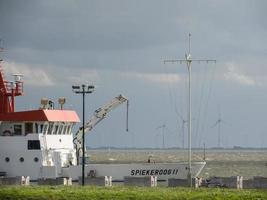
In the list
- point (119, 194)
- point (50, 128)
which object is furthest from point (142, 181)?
point (119, 194)

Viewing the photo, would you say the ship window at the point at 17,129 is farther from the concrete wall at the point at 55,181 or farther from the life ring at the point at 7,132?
the concrete wall at the point at 55,181

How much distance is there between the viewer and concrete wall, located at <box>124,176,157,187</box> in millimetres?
49469

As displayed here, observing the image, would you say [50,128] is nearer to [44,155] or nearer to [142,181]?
[44,155]

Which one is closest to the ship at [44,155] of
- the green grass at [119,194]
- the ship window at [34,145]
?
the ship window at [34,145]

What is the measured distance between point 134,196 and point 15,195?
5515 mm

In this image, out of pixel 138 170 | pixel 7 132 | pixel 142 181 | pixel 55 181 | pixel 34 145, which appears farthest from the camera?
pixel 7 132

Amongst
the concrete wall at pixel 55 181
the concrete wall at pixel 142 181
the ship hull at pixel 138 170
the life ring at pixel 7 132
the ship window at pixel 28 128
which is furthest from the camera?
the life ring at pixel 7 132

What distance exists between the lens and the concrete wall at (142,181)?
162 ft

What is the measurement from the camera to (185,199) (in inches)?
1517

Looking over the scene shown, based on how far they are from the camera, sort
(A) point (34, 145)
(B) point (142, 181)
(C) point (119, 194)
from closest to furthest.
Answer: (C) point (119, 194)
(B) point (142, 181)
(A) point (34, 145)

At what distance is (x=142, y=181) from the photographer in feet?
165

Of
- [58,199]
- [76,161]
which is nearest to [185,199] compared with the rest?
[58,199]

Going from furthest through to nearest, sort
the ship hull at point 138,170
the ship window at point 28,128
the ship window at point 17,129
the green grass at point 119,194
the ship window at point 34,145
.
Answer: the ship window at point 17,129 < the ship window at point 28,128 < the ship hull at point 138,170 < the ship window at point 34,145 < the green grass at point 119,194

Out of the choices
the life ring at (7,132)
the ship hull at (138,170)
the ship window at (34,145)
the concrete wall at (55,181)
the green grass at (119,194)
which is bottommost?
the green grass at (119,194)
